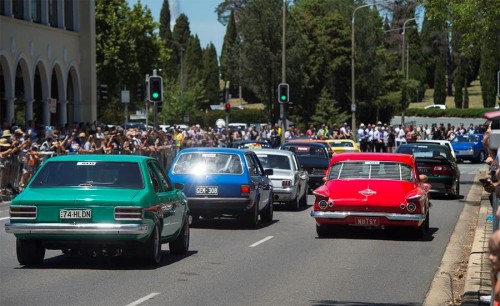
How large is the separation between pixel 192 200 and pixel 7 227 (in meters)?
7.08

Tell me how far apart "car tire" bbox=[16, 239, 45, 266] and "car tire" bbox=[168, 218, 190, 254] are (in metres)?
2.26

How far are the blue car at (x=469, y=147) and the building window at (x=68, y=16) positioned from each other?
20.8 m

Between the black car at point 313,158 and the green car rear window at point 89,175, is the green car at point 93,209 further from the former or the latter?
the black car at point 313,158

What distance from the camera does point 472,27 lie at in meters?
34.2

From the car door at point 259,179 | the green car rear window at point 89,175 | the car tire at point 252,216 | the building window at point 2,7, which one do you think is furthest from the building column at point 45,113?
the green car rear window at point 89,175

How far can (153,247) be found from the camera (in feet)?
49.0

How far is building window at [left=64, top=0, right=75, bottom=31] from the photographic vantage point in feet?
174

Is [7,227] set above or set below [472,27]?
below

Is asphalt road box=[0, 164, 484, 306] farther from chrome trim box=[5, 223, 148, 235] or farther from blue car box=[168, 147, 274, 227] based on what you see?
blue car box=[168, 147, 274, 227]

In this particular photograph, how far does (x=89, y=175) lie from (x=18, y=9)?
32289 millimetres

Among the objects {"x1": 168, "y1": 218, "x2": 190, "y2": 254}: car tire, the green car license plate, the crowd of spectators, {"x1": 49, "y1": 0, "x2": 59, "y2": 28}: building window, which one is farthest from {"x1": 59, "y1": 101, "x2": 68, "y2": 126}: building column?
the green car license plate

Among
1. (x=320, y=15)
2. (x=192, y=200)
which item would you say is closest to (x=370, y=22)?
(x=320, y=15)

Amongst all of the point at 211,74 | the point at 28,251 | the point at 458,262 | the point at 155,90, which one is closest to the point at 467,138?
the point at 155,90

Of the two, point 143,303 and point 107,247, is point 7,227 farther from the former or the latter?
point 143,303
